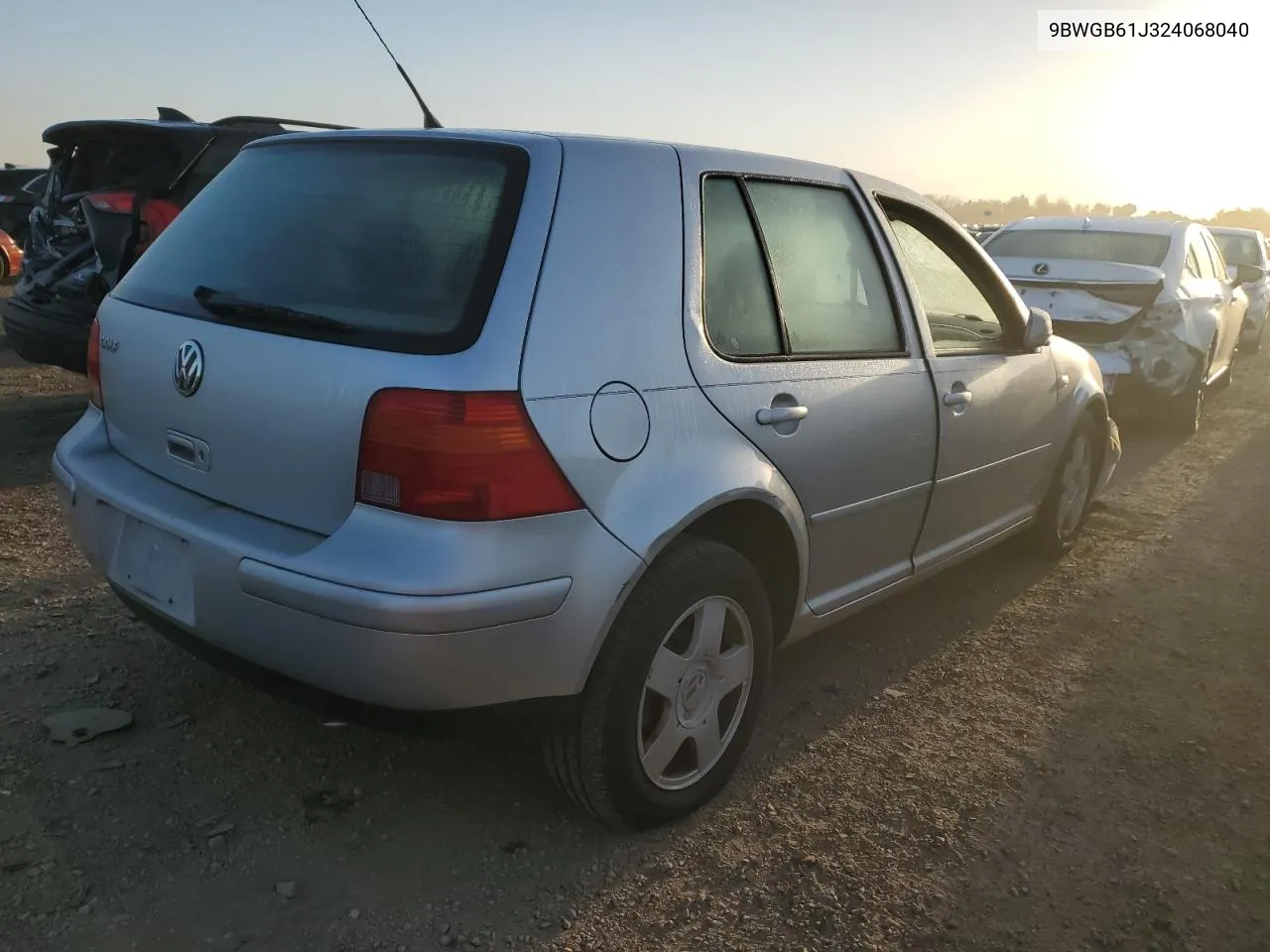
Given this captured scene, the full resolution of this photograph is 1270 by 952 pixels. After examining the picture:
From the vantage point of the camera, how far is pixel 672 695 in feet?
8.36

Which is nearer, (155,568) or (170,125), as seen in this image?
(155,568)

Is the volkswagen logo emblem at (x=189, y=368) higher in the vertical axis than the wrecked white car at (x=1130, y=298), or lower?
higher

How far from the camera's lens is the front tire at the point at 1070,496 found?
4666 mm

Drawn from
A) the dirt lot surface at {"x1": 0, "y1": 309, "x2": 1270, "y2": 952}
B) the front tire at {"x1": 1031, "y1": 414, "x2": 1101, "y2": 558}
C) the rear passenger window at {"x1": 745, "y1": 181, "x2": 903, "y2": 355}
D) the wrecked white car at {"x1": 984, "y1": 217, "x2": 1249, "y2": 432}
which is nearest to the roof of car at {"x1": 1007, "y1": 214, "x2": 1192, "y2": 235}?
the wrecked white car at {"x1": 984, "y1": 217, "x2": 1249, "y2": 432}

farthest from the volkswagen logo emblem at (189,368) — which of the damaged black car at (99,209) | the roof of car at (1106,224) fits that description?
the roof of car at (1106,224)

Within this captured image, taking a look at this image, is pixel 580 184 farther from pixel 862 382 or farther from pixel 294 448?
pixel 862 382

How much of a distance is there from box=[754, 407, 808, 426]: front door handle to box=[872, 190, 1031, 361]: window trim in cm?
85

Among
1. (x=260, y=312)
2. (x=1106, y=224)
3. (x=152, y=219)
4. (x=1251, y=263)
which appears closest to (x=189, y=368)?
(x=260, y=312)

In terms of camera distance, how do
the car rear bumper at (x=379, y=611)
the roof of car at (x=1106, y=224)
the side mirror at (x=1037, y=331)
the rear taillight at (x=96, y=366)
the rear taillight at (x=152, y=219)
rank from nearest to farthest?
the car rear bumper at (x=379, y=611), the rear taillight at (x=96, y=366), the side mirror at (x=1037, y=331), the rear taillight at (x=152, y=219), the roof of car at (x=1106, y=224)

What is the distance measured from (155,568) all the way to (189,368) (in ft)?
1.54

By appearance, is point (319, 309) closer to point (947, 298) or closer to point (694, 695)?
point (694, 695)

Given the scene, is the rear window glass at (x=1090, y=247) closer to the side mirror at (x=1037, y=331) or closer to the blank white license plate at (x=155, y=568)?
the side mirror at (x=1037, y=331)

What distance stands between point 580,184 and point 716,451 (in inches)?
27.3

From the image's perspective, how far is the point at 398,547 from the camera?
204 centimetres
